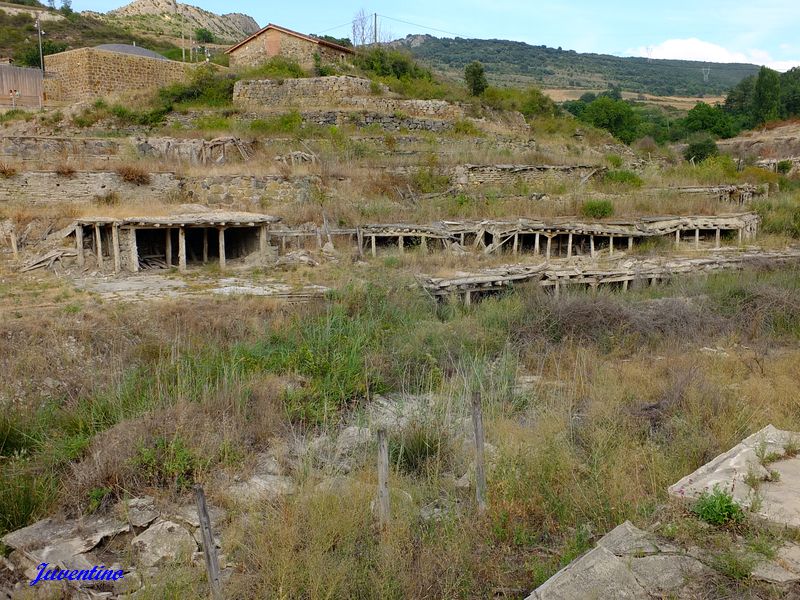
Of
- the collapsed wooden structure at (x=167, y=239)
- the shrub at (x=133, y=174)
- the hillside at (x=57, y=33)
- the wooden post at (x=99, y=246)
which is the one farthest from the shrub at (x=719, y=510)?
the hillside at (x=57, y=33)

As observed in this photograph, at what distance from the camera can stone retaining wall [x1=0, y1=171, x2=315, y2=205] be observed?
55.9ft

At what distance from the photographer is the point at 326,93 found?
26828 mm

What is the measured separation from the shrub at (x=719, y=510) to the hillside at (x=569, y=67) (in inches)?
3099

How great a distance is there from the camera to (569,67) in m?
106

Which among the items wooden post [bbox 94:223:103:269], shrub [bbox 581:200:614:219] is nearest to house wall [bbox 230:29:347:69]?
Result: shrub [bbox 581:200:614:219]

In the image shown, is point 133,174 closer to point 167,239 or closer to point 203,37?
point 167,239

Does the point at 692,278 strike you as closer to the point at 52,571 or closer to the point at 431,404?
A: the point at 431,404

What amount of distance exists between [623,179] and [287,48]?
1678 cm

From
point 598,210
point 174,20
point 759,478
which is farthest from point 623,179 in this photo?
point 174,20

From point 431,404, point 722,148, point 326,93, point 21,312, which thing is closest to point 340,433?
point 431,404

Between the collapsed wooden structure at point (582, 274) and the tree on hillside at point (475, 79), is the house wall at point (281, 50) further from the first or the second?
the collapsed wooden structure at point (582, 274)

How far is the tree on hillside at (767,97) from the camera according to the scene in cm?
4488

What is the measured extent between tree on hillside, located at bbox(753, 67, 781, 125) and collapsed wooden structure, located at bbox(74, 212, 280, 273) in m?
41.9

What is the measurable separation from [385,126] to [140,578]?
75.6 feet
